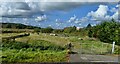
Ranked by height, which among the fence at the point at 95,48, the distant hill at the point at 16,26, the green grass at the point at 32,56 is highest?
the distant hill at the point at 16,26

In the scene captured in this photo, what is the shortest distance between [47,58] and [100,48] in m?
3.23

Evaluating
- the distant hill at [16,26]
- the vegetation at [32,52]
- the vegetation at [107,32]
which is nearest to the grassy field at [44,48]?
the vegetation at [32,52]

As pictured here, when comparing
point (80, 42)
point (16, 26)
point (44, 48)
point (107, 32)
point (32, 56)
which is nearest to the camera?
point (32, 56)

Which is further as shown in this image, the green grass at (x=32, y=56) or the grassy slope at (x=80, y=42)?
the grassy slope at (x=80, y=42)

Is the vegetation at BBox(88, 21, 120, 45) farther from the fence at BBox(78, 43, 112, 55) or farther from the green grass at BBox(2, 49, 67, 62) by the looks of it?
the green grass at BBox(2, 49, 67, 62)

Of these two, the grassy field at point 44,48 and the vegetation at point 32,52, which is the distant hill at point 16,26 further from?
the vegetation at point 32,52

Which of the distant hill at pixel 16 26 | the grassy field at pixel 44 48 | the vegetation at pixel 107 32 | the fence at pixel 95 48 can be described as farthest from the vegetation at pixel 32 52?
the vegetation at pixel 107 32

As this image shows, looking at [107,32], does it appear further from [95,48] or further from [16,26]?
[16,26]

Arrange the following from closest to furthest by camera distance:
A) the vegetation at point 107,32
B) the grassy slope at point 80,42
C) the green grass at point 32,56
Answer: the green grass at point 32,56 → the grassy slope at point 80,42 → the vegetation at point 107,32

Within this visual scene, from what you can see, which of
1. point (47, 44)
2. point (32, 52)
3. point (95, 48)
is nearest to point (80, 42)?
point (95, 48)

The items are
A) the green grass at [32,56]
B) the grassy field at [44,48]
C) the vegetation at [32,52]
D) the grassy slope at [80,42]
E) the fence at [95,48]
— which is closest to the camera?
the green grass at [32,56]

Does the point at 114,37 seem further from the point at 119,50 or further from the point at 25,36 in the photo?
the point at 25,36

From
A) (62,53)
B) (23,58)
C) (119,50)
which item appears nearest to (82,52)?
(62,53)

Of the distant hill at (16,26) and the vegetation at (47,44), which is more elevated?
the distant hill at (16,26)
